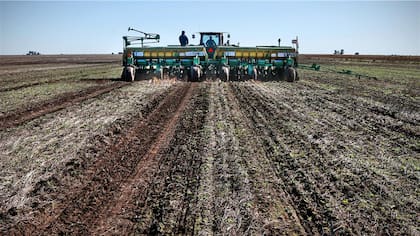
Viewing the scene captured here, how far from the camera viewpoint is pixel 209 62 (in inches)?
717

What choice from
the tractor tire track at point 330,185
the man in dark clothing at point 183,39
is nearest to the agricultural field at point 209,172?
the tractor tire track at point 330,185

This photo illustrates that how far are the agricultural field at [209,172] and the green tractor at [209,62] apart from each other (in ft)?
27.3

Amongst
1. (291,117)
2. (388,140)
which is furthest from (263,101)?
(388,140)

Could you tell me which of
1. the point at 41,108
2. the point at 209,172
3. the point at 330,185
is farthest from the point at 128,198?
the point at 41,108

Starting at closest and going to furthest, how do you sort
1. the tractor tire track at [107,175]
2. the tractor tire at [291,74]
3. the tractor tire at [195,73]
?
the tractor tire track at [107,175] < the tractor tire at [195,73] < the tractor tire at [291,74]

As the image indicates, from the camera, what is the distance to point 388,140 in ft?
22.1

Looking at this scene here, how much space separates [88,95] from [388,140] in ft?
33.5

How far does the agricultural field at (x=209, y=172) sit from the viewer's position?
357 centimetres

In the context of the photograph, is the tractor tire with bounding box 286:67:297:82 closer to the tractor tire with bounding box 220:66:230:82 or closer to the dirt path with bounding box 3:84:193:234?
the tractor tire with bounding box 220:66:230:82

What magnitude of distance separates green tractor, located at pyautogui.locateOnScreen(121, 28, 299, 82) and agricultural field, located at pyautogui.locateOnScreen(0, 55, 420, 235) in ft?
Answer: 27.3

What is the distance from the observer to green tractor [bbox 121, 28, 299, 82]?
57.6 ft

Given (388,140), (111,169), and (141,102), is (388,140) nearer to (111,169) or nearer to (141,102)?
(111,169)

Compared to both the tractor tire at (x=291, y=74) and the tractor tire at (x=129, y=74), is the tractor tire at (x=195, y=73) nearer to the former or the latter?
the tractor tire at (x=129, y=74)

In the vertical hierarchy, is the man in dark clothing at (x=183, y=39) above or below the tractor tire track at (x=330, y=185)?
above
